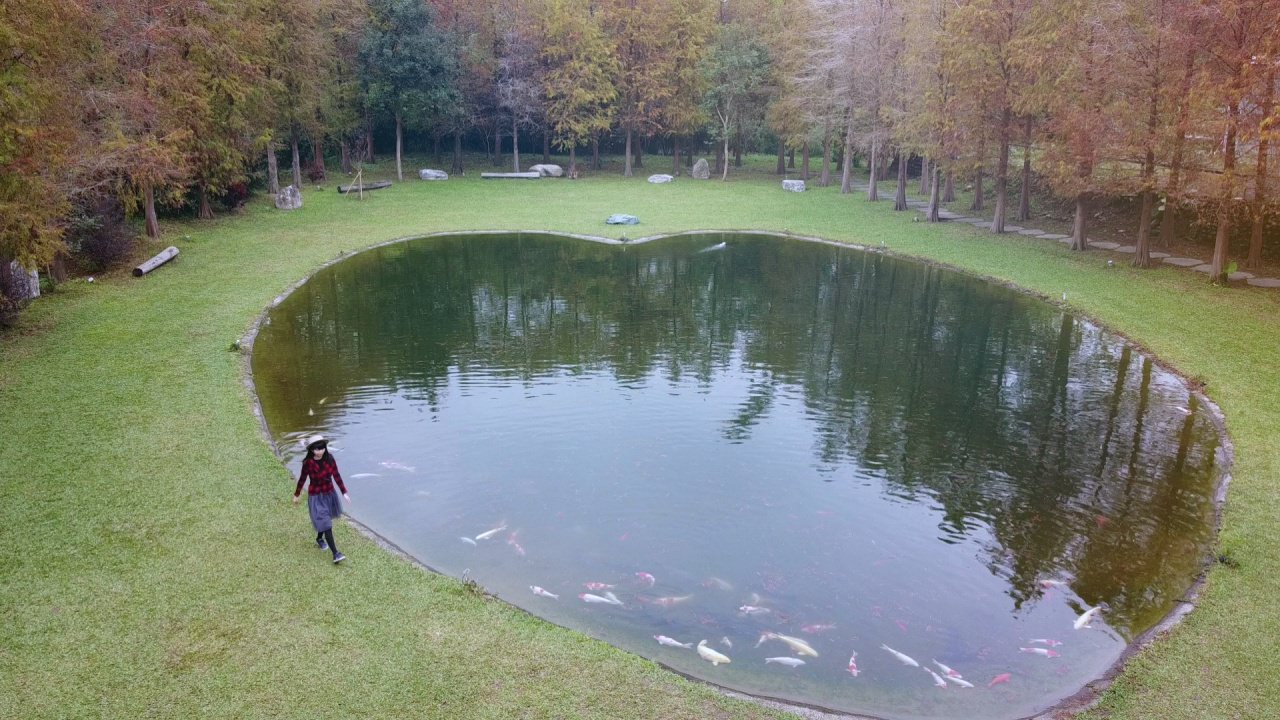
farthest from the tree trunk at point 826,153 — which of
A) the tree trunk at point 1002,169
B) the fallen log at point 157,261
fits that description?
the fallen log at point 157,261

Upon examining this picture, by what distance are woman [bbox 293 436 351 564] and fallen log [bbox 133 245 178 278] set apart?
15.9 m

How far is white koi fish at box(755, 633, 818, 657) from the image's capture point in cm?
827

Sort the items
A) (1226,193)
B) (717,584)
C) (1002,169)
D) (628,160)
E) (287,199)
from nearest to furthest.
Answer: (717,584) → (1226,193) → (1002,169) → (287,199) → (628,160)

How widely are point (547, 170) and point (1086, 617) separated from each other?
145ft

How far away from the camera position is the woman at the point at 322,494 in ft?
30.0

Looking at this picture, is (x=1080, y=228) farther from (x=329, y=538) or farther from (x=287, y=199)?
(x=287, y=199)

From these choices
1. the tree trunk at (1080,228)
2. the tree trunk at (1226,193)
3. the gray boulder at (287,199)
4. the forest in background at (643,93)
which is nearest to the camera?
the forest in background at (643,93)

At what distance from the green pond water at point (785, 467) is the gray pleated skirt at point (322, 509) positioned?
118 centimetres

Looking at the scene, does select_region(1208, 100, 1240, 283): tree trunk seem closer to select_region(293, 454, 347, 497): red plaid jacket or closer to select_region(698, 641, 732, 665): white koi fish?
select_region(698, 641, 732, 665): white koi fish

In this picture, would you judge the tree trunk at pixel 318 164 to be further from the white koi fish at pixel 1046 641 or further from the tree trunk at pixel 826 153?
the white koi fish at pixel 1046 641

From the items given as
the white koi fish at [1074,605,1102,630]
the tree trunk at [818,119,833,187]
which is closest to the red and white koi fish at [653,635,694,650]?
the white koi fish at [1074,605,1102,630]

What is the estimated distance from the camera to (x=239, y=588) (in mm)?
8508

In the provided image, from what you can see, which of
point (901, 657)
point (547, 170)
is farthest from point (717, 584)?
point (547, 170)

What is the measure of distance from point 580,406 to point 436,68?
35483 millimetres
